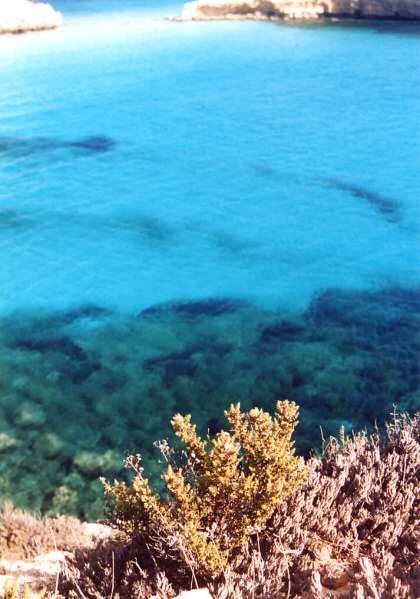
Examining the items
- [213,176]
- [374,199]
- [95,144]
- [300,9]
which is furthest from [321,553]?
[300,9]

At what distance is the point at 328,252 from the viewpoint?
9875 millimetres

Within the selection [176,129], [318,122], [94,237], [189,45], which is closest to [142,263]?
[94,237]

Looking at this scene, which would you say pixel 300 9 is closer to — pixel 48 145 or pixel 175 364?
pixel 48 145

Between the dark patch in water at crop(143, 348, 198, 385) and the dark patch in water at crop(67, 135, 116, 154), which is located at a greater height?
the dark patch in water at crop(67, 135, 116, 154)

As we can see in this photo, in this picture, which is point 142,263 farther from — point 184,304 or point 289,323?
point 289,323

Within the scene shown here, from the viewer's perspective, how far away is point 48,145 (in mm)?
14641

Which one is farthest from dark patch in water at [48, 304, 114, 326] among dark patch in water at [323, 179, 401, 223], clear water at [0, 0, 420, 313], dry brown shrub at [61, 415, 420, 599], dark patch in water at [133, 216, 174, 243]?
dark patch in water at [323, 179, 401, 223]

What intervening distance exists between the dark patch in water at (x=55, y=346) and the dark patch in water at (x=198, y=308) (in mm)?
1299

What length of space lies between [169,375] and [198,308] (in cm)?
179

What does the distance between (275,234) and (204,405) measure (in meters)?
4.99

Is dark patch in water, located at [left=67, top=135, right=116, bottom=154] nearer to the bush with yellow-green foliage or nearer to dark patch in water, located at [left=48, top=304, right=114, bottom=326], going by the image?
dark patch in water, located at [left=48, top=304, right=114, bottom=326]

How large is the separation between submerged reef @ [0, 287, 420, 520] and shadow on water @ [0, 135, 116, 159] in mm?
7289

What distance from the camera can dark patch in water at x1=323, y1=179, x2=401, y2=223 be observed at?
1070 centimetres

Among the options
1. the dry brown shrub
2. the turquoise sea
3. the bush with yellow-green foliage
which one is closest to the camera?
the dry brown shrub
